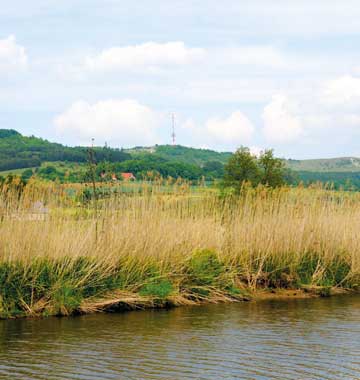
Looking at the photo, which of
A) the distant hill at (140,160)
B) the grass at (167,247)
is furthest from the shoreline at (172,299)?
the distant hill at (140,160)

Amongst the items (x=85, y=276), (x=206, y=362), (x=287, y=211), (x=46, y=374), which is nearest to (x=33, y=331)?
(x=85, y=276)

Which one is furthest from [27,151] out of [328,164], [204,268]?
[328,164]

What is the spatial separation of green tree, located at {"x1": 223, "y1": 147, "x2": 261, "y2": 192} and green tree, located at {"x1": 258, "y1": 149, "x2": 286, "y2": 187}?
25 cm

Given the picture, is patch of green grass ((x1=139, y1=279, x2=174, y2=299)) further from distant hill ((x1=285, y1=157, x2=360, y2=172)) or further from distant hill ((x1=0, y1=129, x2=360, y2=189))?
distant hill ((x1=285, y1=157, x2=360, y2=172))

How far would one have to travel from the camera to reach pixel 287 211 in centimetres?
1952

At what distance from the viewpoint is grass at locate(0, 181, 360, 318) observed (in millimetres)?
15195

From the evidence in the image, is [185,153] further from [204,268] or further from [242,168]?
[204,268]

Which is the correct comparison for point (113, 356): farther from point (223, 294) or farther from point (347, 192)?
point (347, 192)

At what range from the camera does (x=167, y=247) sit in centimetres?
1697

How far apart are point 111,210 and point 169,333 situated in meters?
4.65

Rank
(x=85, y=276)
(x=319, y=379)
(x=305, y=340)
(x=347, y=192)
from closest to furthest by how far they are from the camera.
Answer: (x=319, y=379) → (x=305, y=340) → (x=85, y=276) → (x=347, y=192)

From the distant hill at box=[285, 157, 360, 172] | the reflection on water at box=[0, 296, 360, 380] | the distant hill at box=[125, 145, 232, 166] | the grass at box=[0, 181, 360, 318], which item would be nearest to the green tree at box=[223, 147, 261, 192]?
the grass at box=[0, 181, 360, 318]

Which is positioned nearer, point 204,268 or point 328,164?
point 204,268

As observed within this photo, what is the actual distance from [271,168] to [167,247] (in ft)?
46.6
